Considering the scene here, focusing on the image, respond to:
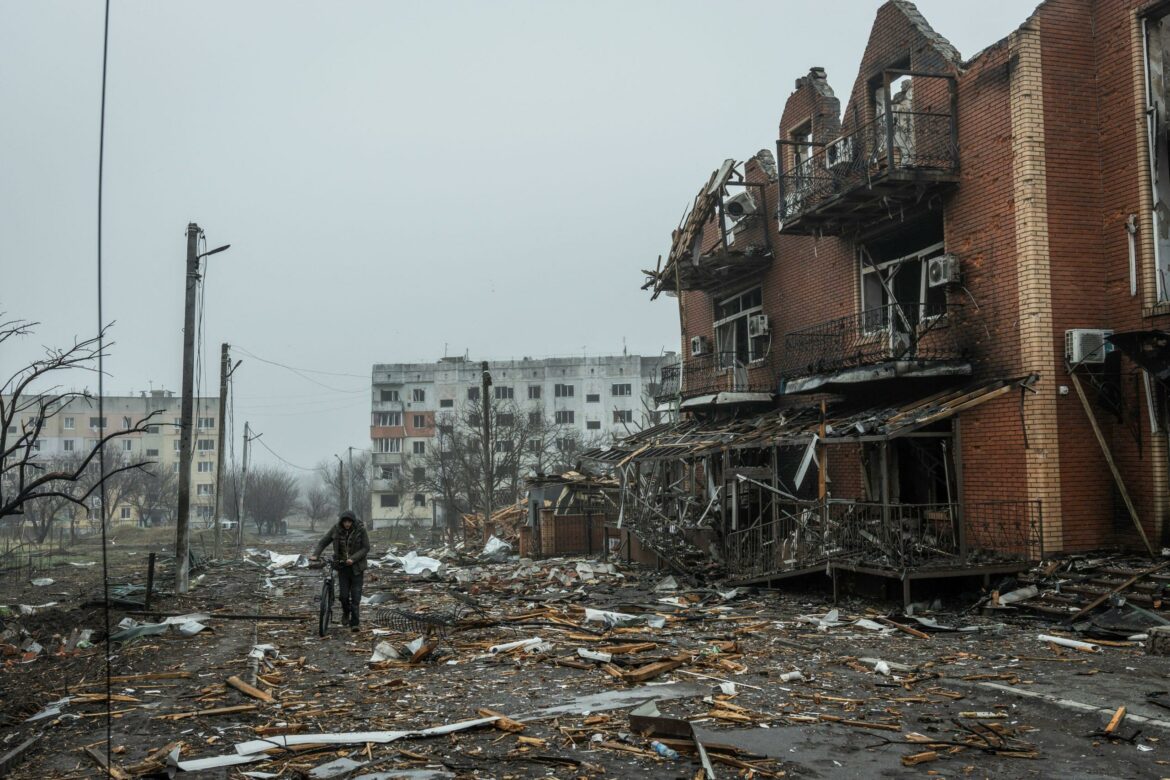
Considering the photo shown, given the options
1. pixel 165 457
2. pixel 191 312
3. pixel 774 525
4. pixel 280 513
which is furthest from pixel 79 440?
pixel 774 525

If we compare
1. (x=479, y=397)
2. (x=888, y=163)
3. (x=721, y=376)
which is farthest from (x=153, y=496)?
(x=888, y=163)

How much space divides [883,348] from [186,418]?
614 inches

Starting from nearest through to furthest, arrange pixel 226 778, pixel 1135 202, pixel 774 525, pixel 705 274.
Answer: pixel 226 778
pixel 1135 202
pixel 774 525
pixel 705 274

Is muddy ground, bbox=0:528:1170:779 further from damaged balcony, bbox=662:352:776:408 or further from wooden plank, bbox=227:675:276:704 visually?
damaged balcony, bbox=662:352:776:408

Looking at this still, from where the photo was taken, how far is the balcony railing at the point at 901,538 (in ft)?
46.1

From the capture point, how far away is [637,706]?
26.6 ft

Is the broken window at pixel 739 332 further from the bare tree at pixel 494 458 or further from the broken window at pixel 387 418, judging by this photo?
the broken window at pixel 387 418

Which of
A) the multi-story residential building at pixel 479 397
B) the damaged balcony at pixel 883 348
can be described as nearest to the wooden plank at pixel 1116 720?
the damaged balcony at pixel 883 348

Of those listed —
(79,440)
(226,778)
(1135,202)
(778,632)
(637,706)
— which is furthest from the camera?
(79,440)

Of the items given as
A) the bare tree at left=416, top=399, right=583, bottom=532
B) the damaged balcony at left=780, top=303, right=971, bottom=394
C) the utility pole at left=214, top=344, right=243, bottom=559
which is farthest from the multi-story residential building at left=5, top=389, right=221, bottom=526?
the damaged balcony at left=780, top=303, right=971, bottom=394

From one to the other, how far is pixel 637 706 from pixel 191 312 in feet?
56.7

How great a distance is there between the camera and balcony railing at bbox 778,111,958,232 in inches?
615

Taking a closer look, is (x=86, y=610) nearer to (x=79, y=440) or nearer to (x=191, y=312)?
(x=191, y=312)

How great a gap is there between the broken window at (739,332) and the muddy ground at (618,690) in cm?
863
